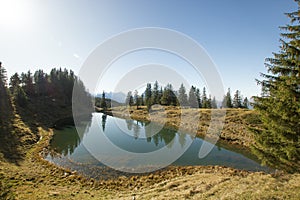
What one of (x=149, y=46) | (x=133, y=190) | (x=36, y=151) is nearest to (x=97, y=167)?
(x=133, y=190)

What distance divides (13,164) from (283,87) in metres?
22.0

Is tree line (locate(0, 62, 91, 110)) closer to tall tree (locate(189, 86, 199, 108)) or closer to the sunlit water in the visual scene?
the sunlit water

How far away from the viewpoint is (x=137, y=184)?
42.6 ft

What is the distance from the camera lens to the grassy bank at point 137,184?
8.22m

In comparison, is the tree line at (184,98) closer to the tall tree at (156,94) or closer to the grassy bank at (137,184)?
the tall tree at (156,94)

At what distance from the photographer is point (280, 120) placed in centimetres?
908

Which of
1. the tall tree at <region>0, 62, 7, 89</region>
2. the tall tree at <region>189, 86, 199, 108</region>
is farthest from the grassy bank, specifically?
the tall tree at <region>189, 86, 199, 108</region>

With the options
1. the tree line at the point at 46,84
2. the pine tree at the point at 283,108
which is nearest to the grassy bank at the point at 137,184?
the pine tree at the point at 283,108

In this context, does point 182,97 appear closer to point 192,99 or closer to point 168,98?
point 192,99

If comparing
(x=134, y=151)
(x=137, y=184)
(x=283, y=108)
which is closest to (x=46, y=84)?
(x=134, y=151)

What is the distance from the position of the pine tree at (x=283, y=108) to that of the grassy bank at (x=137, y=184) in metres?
1.21

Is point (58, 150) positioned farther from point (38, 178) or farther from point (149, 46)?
point (149, 46)

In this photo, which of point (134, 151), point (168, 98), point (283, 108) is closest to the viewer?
point (283, 108)

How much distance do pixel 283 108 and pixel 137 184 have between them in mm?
11028
